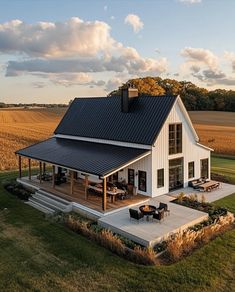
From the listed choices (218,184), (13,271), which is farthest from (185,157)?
(13,271)

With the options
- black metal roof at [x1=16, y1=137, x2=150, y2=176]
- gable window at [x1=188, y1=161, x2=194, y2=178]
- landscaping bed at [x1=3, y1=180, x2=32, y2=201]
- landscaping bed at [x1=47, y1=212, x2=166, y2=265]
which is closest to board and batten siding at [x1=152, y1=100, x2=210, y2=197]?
gable window at [x1=188, y1=161, x2=194, y2=178]

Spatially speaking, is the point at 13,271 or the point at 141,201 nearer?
the point at 13,271

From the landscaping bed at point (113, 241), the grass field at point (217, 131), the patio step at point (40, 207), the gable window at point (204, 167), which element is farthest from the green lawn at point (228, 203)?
the grass field at point (217, 131)

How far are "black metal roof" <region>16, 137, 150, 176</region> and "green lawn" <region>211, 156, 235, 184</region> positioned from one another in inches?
379

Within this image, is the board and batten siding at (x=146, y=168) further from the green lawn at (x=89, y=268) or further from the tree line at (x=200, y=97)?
the tree line at (x=200, y=97)

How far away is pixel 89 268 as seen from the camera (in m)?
11.5

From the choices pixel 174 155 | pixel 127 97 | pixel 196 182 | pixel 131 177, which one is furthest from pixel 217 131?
pixel 131 177

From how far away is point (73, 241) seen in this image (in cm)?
1375

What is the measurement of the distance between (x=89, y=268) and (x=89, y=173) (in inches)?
241

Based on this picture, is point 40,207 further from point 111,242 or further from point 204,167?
point 204,167

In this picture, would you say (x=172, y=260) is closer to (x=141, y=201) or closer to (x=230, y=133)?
(x=141, y=201)

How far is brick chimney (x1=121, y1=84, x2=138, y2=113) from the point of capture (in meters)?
21.9

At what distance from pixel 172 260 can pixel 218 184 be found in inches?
429

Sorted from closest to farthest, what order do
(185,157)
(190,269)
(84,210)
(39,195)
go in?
(190,269) → (84,210) → (39,195) → (185,157)
